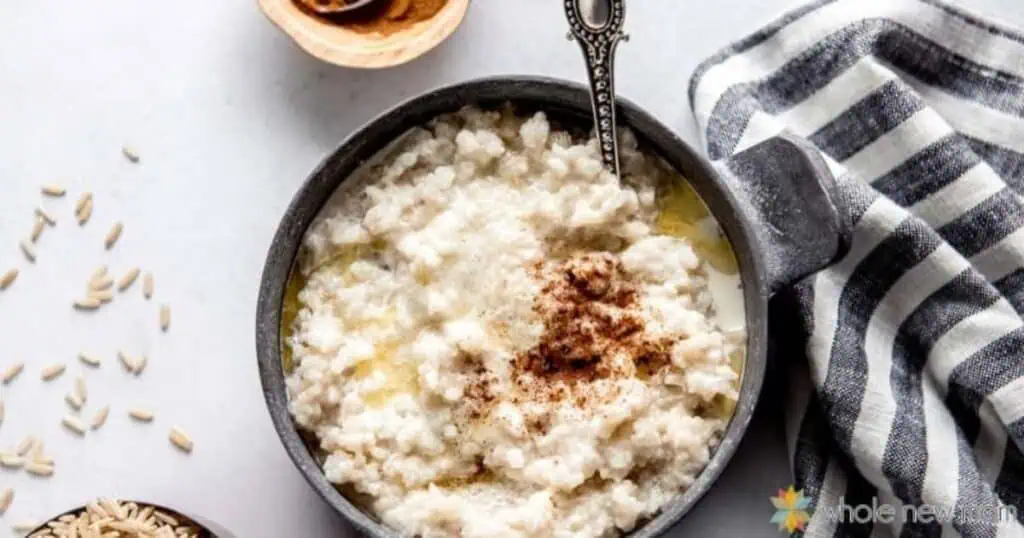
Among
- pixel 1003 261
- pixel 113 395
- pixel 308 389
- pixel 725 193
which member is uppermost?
pixel 725 193

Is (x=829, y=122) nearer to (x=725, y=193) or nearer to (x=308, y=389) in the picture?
(x=725, y=193)

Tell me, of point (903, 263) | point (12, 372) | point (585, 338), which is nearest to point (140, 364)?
point (12, 372)

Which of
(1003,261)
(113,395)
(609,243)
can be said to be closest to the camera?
(609,243)

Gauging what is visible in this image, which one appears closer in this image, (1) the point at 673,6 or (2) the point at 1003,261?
(2) the point at 1003,261

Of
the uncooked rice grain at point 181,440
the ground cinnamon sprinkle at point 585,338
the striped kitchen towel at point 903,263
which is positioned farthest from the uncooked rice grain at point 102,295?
the striped kitchen towel at point 903,263

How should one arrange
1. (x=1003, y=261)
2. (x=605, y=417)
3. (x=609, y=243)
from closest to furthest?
(x=605, y=417) < (x=609, y=243) < (x=1003, y=261)

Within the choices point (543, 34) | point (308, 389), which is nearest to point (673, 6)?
point (543, 34)

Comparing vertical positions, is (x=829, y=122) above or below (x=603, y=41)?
below

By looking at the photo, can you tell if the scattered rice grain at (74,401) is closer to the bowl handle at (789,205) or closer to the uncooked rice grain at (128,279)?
the uncooked rice grain at (128,279)
